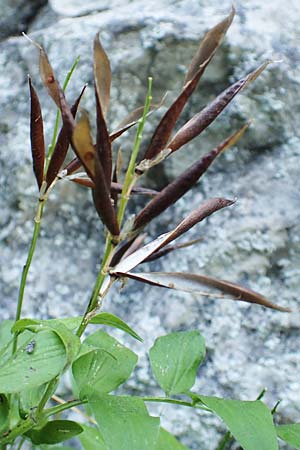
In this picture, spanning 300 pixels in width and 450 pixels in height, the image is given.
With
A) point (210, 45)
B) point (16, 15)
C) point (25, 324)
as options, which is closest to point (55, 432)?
point (25, 324)

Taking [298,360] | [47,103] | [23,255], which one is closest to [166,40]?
[47,103]

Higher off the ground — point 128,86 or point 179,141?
point 179,141

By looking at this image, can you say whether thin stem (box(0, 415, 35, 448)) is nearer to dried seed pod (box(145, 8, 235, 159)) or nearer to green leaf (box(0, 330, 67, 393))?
green leaf (box(0, 330, 67, 393))

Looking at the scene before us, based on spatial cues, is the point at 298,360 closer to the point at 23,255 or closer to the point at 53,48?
the point at 23,255

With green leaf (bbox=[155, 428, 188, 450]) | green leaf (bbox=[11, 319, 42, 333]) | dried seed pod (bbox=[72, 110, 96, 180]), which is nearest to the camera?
dried seed pod (bbox=[72, 110, 96, 180])

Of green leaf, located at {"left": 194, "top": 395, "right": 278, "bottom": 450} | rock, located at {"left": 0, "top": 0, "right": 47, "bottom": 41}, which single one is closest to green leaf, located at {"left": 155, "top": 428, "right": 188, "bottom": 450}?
green leaf, located at {"left": 194, "top": 395, "right": 278, "bottom": 450}

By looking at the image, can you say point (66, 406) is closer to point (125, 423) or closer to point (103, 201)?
point (125, 423)

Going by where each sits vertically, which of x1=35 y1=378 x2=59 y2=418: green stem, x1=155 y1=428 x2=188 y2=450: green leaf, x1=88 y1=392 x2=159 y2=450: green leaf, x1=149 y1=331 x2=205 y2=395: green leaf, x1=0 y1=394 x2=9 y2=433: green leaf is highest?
x1=88 y1=392 x2=159 y2=450: green leaf
